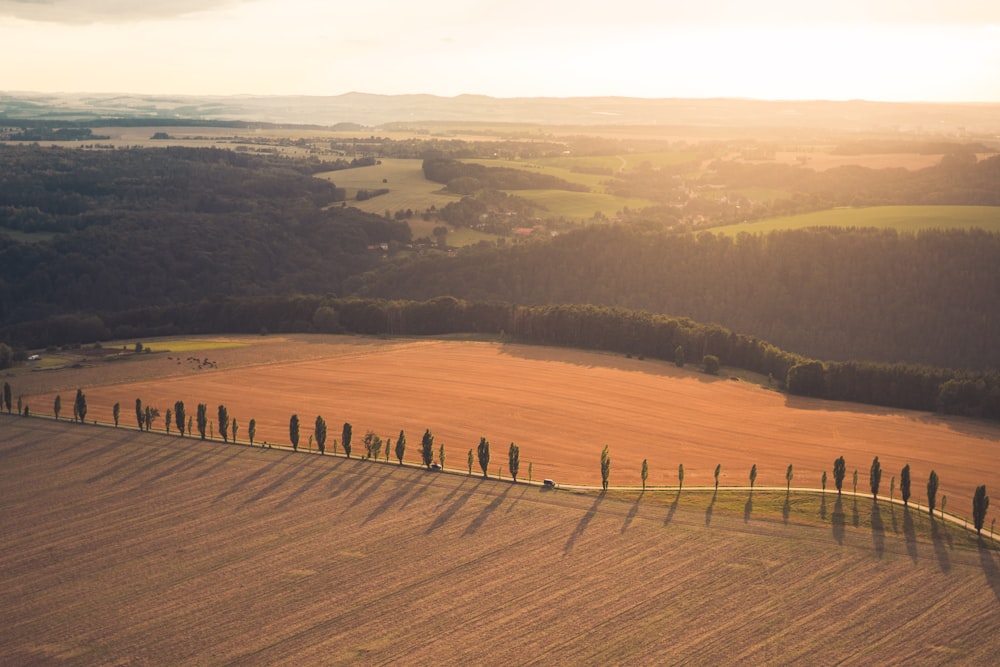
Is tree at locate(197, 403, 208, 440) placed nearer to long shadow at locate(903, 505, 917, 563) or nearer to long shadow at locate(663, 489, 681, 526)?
long shadow at locate(663, 489, 681, 526)

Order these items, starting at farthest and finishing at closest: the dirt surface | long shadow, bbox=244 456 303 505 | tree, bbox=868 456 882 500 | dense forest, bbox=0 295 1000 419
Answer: dense forest, bbox=0 295 1000 419 < the dirt surface < tree, bbox=868 456 882 500 < long shadow, bbox=244 456 303 505

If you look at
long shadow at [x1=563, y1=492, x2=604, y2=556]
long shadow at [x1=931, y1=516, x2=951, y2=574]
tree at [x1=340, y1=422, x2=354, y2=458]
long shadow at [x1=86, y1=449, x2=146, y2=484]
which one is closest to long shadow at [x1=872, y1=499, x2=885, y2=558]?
long shadow at [x1=931, y1=516, x2=951, y2=574]

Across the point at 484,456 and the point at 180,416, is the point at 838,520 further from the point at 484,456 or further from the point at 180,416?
the point at 180,416

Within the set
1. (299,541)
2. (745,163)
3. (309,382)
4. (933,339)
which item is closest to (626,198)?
(745,163)

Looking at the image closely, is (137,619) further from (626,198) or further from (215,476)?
(626,198)

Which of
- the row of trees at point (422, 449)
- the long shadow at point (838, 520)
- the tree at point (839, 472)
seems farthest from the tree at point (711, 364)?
the long shadow at point (838, 520)

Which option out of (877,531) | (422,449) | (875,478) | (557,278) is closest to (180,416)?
(422,449)
